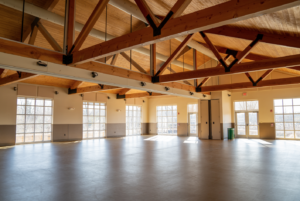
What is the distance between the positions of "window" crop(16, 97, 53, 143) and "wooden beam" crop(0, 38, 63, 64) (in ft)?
26.0

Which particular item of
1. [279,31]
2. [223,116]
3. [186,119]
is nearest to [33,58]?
[279,31]

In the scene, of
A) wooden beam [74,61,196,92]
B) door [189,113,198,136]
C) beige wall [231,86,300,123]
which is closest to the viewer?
wooden beam [74,61,196,92]

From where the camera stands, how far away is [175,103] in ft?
61.9

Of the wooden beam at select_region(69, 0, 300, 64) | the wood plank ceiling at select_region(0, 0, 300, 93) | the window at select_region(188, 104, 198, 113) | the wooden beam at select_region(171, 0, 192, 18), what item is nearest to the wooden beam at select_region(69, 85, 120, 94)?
the wood plank ceiling at select_region(0, 0, 300, 93)

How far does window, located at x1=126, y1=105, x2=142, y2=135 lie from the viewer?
1881 cm

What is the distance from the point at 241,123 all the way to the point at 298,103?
3823 millimetres

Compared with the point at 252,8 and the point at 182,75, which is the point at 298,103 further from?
the point at 252,8

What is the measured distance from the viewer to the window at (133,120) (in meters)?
18.8

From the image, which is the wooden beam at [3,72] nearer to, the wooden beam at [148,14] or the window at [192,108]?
the wooden beam at [148,14]

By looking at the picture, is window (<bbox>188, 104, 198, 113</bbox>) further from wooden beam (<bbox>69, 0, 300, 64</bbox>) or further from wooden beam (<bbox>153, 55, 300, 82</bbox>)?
wooden beam (<bbox>69, 0, 300, 64</bbox>)

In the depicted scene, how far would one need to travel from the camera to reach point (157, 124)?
1984 cm

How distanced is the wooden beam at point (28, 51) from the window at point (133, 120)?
1277cm

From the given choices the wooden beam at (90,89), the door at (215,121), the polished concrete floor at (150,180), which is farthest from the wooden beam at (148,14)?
the door at (215,121)

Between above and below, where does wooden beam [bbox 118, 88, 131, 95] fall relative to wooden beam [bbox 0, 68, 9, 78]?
below
